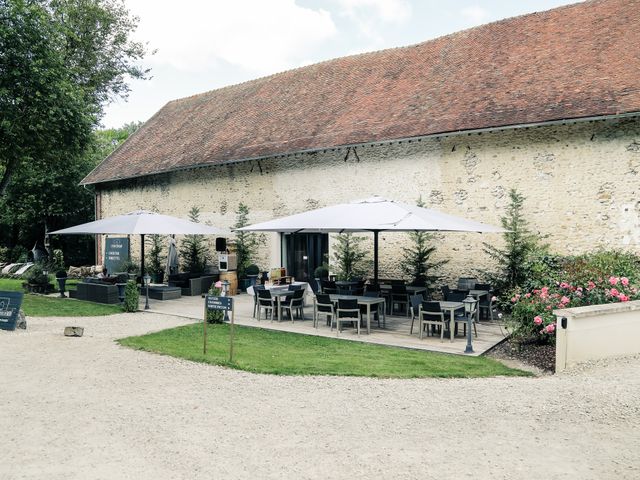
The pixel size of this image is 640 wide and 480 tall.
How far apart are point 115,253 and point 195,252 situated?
4784 mm

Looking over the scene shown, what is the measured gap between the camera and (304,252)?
17.3 m

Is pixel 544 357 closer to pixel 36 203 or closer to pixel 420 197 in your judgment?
pixel 420 197

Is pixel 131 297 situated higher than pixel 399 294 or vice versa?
pixel 399 294

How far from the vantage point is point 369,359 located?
26.1 feet

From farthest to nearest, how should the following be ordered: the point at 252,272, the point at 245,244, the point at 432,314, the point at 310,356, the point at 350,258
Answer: the point at 245,244, the point at 252,272, the point at 350,258, the point at 432,314, the point at 310,356

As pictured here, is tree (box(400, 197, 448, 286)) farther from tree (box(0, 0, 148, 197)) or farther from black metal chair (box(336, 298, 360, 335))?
tree (box(0, 0, 148, 197))

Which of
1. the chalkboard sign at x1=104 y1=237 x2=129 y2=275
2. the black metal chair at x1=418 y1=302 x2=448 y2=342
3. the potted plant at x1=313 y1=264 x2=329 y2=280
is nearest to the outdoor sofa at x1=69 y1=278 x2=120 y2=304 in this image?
the potted plant at x1=313 y1=264 x2=329 y2=280

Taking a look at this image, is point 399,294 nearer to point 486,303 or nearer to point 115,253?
point 486,303

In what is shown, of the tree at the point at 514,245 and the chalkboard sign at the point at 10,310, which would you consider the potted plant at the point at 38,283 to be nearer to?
the chalkboard sign at the point at 10,310

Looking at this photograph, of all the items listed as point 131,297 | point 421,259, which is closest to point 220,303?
point 131,297

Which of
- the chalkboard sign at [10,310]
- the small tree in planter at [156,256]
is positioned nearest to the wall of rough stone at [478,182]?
the small tree in planter at [156,256]

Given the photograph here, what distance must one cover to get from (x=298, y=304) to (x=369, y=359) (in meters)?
4.01

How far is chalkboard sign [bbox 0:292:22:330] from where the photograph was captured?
10.1 meters

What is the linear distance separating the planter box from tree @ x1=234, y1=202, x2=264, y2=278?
1189cm
